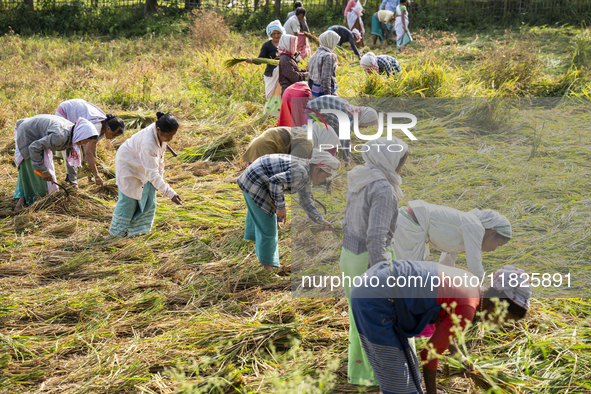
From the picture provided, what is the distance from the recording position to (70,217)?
4.48m

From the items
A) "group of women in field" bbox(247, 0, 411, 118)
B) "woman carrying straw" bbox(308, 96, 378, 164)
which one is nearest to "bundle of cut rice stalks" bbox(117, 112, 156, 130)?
"group of women in field" bbox(247, 0, 411, 118)

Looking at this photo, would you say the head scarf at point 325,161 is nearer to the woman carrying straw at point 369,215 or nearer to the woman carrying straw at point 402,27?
the woman carrying straw at point 369,215

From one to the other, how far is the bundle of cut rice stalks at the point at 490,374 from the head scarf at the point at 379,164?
2.79 ft

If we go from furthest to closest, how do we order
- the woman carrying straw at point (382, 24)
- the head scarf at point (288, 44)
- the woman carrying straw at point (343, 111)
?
1. the woman carrying straw at point (382, 24)
2. the head scarf at point (288, 44)
3. the woman carrying straw at point (343, 111)

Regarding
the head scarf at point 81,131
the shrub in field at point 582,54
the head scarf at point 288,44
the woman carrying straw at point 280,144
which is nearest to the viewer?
the woman carrying straw at point 280,144

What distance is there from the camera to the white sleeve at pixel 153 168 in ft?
12.6

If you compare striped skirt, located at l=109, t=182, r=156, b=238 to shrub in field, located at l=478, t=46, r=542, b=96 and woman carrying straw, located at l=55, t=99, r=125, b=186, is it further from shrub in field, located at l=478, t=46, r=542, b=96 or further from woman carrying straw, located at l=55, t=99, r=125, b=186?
shrub in field, located at l=478, t=46, r=542, b=96

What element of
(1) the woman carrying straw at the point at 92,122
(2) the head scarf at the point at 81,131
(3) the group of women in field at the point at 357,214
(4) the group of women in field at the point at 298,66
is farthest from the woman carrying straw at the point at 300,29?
(2) the head scarf at the point at 81,131

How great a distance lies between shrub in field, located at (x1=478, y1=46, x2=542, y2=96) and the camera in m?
6.38

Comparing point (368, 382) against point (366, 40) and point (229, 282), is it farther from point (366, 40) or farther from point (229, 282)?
point (366, 40)

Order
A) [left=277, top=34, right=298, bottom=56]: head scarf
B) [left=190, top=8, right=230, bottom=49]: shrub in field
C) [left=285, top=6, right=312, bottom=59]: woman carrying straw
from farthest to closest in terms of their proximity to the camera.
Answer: [left=190, top=8, right=230, bottom=49]: shrub in field
[left=285, top=6, right=312, bottom=59]: woman carrying straw
[left=277, top=34, right=298, bottom=56]: head scarf

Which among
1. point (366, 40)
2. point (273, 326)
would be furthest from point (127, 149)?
point (366, 40)

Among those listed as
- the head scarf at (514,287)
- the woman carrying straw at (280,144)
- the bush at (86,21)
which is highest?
the bush at (86,21)

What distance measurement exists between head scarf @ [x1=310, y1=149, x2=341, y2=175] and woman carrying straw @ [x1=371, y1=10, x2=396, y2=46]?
7913 millimetres
